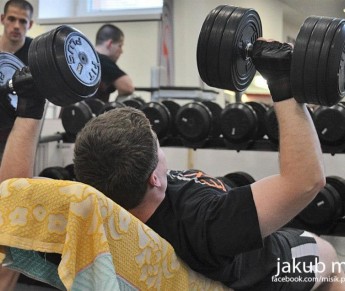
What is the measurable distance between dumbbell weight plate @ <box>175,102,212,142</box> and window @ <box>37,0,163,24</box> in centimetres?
138

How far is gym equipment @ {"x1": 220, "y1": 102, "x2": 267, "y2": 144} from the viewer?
8.79ft

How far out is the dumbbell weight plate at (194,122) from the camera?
279 cm

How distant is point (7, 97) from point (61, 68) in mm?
370

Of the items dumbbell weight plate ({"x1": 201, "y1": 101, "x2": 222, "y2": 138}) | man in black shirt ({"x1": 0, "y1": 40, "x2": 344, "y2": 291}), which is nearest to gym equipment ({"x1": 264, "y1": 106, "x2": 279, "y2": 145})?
dumbbell weight plate ({"x1": 201, "y1": 101, "x2": 222, "y2": 138})

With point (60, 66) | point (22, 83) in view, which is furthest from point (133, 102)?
point (60, 66)

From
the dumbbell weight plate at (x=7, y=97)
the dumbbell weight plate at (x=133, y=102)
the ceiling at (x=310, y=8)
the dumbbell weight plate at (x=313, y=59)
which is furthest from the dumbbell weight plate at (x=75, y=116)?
the dumbbell weight plate at (x=313, y=59)

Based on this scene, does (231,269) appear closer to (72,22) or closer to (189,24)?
(189,24)

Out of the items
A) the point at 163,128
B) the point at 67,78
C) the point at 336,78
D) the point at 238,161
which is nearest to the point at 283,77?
the point at 336,78

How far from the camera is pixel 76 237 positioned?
83 cm

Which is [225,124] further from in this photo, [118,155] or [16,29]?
[118,155]

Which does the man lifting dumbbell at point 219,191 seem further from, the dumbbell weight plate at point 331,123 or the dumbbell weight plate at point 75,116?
the dumbbell weight plate at point 75,116

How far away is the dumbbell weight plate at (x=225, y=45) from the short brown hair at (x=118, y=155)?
293 millimetres

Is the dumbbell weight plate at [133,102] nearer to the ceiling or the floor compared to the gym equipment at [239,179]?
nearer to the ceiling

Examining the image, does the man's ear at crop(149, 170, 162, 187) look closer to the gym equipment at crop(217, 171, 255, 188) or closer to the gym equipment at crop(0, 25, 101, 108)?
the gym equipment at crop(0, 25, 101, 108)
